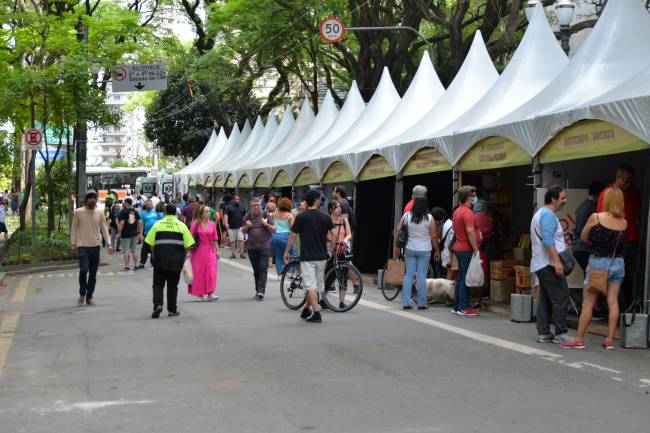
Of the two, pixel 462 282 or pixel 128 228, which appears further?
pixel 128 228

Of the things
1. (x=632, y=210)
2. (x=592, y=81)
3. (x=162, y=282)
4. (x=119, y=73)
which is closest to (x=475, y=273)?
(x=632, y=210)

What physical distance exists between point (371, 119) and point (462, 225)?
10.4 meters

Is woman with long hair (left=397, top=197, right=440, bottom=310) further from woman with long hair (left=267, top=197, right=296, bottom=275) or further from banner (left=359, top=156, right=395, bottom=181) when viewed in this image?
banner (left=359, top=156, right=395, bottom=181)

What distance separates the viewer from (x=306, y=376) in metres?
8.47

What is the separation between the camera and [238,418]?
6.78 meters

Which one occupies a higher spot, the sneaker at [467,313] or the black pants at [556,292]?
the black pants at [556,292]

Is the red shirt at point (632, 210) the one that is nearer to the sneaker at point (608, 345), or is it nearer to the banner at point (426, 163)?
the sneaker at point (608, 345)

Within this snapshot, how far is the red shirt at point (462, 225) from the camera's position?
44.0ft

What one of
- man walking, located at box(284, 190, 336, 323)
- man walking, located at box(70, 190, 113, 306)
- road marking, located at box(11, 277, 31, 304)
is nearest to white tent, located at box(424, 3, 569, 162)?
man walking, located at box(284, 190, 336, 323)

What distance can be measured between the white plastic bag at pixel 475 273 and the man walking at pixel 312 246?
6.98ft

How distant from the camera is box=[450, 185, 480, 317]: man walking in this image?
13406 mm

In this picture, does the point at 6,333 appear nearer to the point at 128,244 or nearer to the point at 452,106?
the point at 452,106

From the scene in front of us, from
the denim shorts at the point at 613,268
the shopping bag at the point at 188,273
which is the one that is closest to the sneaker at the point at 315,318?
the shopping bag at the point at 188,273

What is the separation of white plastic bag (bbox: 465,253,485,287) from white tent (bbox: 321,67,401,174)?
30.6 ft
